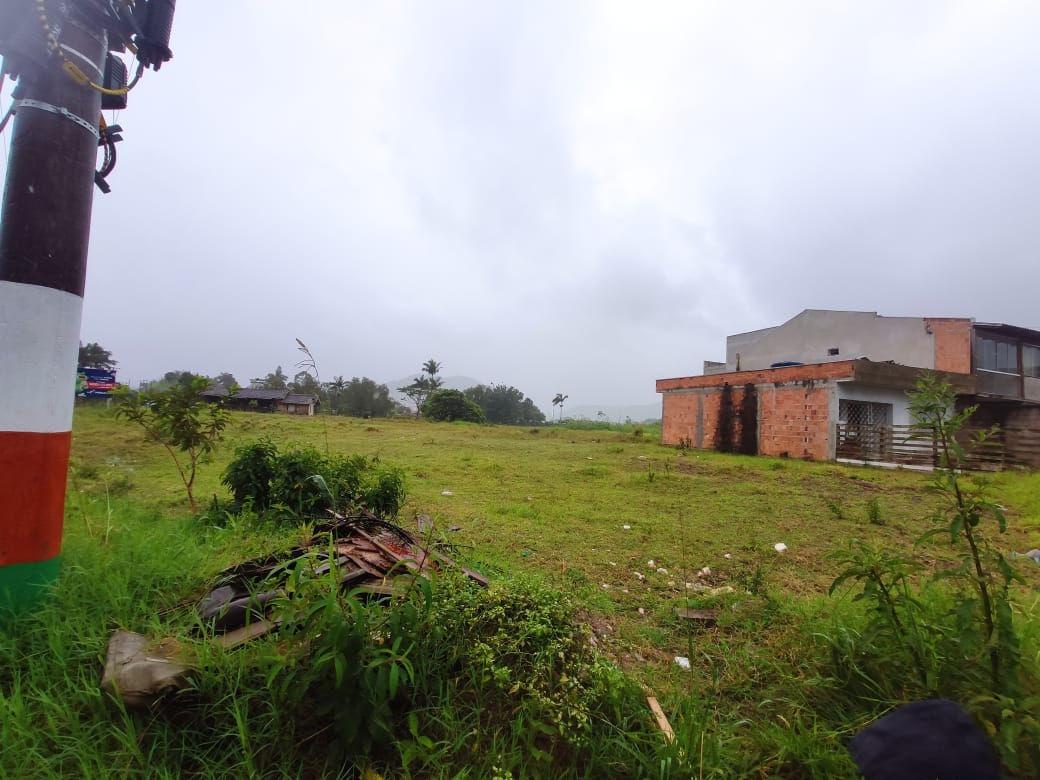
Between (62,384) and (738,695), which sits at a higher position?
(62,384)

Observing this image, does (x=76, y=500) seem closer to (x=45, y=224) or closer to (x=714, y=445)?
(x=45, y=224)

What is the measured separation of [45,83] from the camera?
220cm

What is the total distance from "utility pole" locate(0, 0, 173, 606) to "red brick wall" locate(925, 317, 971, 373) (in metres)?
21.8

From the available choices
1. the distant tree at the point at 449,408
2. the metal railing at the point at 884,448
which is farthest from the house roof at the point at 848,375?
the distant tree at the point at 449,408

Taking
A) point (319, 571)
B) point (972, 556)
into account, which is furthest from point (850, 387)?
point (319, 571)

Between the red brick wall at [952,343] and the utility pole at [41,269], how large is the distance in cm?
2178

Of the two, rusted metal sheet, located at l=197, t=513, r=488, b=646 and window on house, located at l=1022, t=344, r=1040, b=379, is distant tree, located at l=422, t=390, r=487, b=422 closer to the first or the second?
window on house, located at l=1022, t=344, r=1040, b=379

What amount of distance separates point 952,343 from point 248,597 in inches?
878

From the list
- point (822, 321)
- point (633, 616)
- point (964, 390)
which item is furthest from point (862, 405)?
point (633, 616)

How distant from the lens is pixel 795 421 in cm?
1435

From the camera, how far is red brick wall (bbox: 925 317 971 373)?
54.9 feet

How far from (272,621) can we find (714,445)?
1676 cm

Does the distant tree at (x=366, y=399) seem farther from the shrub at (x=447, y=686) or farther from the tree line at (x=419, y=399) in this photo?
the shrub at (x=447, y=686)

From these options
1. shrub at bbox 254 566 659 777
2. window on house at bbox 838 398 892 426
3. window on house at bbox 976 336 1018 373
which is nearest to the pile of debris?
shrub at bbox 254 566 659 777
